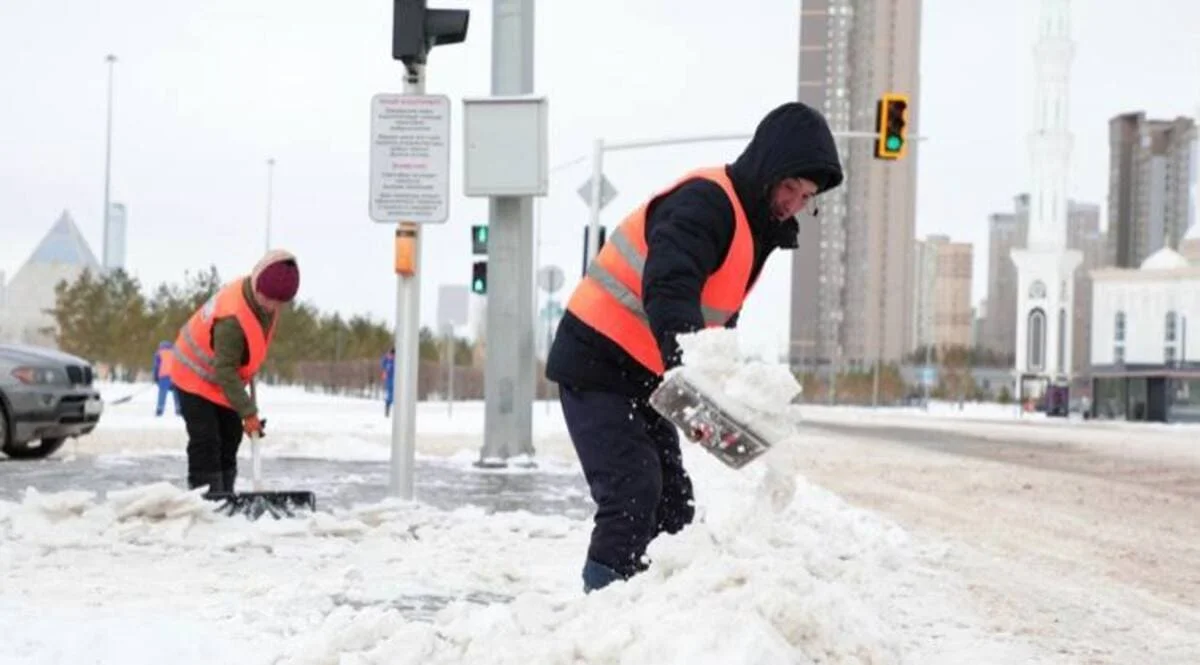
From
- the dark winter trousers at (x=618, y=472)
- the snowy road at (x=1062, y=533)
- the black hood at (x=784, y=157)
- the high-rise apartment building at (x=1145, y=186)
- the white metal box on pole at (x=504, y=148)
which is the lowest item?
the snowy road at (x=1062, y=533)

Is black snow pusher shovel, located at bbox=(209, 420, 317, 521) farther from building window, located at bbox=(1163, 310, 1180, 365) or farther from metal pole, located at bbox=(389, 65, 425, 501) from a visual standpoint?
building window, located at bbox=(1163, 310, 1180, 365)

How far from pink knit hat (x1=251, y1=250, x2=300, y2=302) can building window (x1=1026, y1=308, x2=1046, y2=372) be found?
90.4m

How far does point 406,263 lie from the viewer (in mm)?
9234

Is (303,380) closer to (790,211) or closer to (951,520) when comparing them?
(951,520)

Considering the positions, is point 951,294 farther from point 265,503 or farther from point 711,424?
point 711,424

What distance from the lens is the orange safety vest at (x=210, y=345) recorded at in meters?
7.70

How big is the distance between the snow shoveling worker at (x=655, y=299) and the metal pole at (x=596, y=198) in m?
16.7

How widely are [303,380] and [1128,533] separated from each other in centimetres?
5041

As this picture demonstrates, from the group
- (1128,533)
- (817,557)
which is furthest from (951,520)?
(817,557)

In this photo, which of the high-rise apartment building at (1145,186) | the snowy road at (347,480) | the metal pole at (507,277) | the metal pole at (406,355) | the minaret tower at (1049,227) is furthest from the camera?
the high-rise apartment building at (1145,186)

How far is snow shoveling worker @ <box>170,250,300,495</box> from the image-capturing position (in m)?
7.64

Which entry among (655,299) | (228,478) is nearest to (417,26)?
(228,478)

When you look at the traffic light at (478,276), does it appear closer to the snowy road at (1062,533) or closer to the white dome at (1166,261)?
the snowy road at (1062,533)

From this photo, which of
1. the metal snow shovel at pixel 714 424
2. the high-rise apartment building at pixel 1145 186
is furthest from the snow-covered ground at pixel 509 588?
the high-rise apartment building at pixel 1145 186
